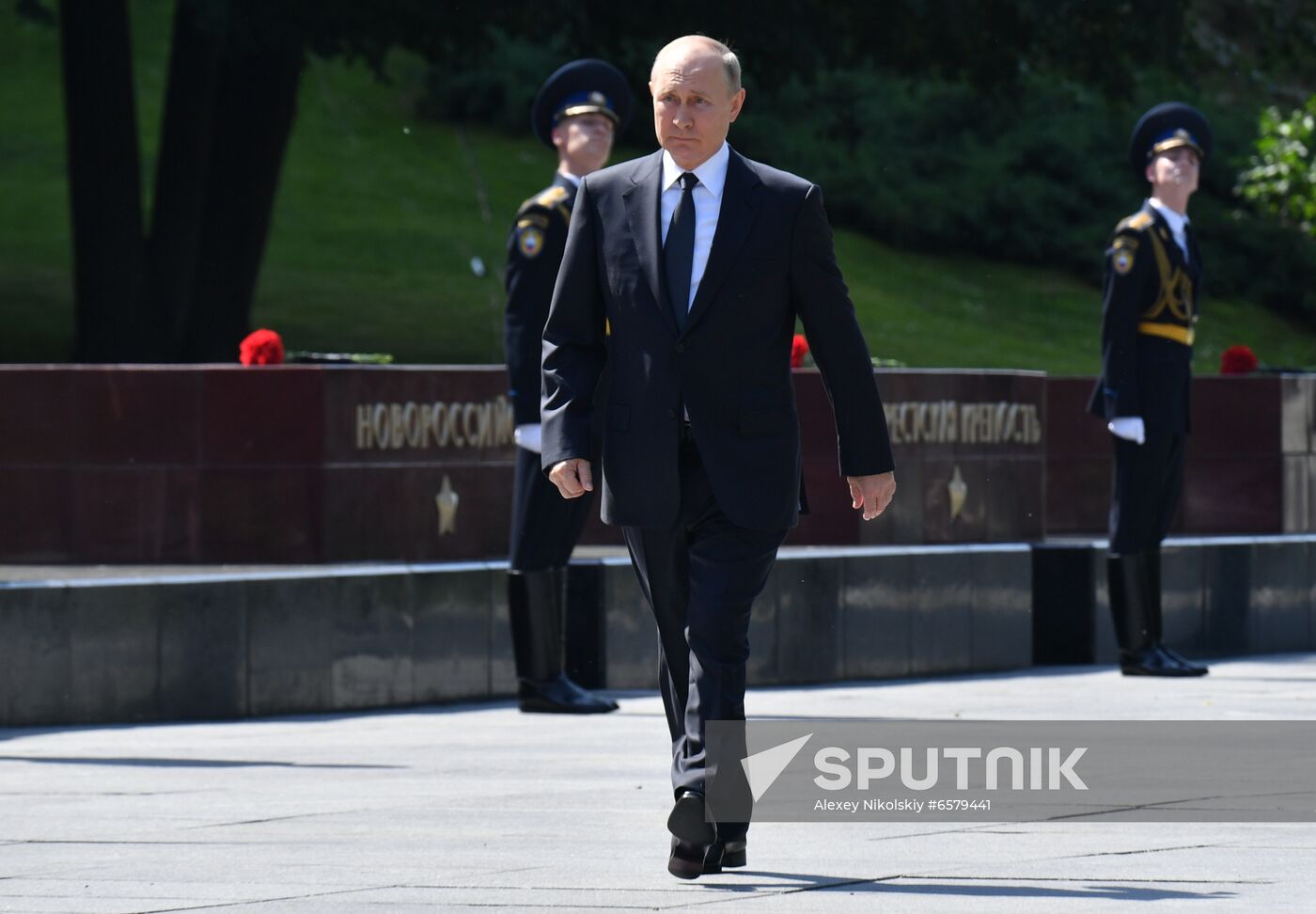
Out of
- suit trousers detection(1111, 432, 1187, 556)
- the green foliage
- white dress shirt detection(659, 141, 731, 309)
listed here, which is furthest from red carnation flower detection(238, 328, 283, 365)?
the green foliage

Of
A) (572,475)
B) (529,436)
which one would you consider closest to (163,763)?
(529,436)

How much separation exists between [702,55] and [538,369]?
3.45 m

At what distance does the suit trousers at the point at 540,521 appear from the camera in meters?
9.16

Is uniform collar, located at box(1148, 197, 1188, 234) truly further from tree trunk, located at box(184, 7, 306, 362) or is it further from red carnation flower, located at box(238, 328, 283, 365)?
tree trunk, located at box(184, 7, 306, 362)

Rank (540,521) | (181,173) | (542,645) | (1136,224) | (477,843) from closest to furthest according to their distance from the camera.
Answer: (477,843) < (540,521) < (542,645) < (1136,224) < (181,173)

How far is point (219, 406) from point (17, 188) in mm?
30540

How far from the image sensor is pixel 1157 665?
10906 millimetres

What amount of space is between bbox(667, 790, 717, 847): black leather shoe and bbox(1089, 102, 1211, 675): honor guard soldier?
5378mm

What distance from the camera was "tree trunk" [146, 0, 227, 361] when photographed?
20219mm

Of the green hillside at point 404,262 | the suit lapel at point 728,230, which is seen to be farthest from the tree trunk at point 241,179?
the suit lapel at point 728,230

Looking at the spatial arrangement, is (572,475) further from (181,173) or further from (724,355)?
(181,173)

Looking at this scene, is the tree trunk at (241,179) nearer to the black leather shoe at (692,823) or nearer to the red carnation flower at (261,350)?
the red carnation flower at (261,350)

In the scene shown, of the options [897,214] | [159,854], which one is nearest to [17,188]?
[897,214]

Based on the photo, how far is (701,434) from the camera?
5.58m
